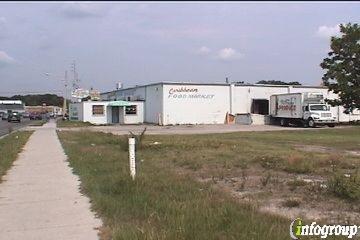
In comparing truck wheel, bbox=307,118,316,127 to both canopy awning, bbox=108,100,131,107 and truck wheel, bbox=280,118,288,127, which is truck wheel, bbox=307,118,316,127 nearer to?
truck wheel, bbox=280,118,288,127

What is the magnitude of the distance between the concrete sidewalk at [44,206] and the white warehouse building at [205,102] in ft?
159

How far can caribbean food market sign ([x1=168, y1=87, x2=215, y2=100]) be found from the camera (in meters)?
65.8

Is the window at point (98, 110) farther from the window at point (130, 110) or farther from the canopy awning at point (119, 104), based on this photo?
the window at point (130, 110)

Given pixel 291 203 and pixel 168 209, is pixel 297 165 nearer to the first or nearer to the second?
pixel 291 203

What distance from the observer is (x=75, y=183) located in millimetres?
13203

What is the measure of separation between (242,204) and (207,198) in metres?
0.71

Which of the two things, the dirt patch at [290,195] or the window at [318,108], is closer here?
the dirt patch at [290,195]

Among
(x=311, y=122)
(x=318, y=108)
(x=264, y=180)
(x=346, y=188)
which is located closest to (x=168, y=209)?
(x=346, y=188)

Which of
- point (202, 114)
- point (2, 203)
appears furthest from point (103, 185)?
point (202, 114)

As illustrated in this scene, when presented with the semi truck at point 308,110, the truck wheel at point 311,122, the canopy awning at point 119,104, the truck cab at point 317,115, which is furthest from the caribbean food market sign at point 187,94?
the truck wheel at point 311,122

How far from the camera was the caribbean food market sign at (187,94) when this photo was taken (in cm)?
6575

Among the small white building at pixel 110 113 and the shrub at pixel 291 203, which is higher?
the small white building at pixel 110 113

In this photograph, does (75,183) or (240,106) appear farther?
(240,106)

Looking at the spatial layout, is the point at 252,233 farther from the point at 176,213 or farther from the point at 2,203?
the point at 2,203
